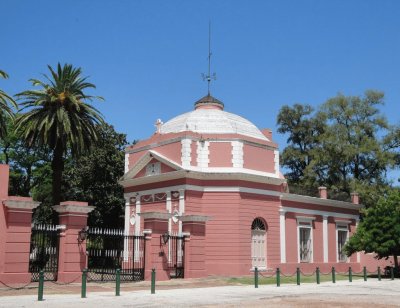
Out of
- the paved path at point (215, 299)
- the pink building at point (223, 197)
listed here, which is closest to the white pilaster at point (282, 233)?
the pink building at point (223, 197)

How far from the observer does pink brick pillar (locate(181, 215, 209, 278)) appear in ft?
85.0

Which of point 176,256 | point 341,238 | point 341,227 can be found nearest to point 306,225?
point 341,227

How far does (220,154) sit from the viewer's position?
3019 cm

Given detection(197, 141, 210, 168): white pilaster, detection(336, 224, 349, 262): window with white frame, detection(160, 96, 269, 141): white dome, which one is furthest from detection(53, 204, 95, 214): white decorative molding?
detection(336, 224, 349, 262): window with white frame

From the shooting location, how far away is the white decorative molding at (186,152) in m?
29.5

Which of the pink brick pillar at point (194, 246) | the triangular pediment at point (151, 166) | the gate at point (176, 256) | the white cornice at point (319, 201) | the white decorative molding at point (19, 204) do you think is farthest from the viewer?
the white cornice at point (319, 201)

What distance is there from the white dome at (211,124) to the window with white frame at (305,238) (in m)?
5.88

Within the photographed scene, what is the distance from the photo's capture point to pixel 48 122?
28.5m

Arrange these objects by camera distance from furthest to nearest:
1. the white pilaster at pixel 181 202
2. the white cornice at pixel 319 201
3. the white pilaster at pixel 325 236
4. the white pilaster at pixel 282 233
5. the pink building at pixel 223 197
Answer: the white pilaster at pixel 325 236
the white cornice at pixel 319 201
the white pilaster at pixel 282 233
the white pilaster at pixel 181 202
the pink building at pixel 223 197

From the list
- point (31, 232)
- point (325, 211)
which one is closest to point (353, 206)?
point (325, 211)

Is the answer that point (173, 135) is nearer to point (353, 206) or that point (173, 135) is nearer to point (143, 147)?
point (143, 147)

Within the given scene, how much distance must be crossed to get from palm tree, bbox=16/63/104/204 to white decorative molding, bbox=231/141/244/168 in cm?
822

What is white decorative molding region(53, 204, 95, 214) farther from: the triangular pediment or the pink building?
the triangular pediment

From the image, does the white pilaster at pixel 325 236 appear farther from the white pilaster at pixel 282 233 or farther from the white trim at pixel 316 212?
the white pilaster at pixel 282 233
